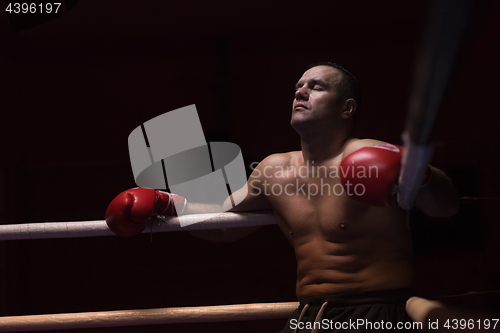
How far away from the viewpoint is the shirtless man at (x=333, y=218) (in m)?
1.04

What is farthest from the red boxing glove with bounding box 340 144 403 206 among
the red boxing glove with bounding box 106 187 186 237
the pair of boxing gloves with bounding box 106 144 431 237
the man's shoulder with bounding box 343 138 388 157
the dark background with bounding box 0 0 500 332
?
the dark background with bounding box 0 0 500 332

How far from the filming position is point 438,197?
0.98 m

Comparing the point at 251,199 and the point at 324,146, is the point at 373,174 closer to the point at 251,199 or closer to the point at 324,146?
the point at 324,146

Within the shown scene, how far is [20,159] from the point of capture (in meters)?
3.38

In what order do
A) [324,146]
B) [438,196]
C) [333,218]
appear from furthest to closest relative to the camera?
[324,146] < [333,218] < [438,196]

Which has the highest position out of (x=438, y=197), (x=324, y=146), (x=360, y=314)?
(x=324, y=146)

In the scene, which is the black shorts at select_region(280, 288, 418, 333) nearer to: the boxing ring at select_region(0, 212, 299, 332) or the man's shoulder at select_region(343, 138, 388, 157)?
the boxing ring at select_region(0, 212, 299, 332)

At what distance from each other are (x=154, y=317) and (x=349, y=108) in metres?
0.97

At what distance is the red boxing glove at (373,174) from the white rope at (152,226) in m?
0.44

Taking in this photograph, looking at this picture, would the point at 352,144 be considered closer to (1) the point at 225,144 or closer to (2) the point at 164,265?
(1) the point at 225,144

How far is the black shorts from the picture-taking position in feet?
3.30

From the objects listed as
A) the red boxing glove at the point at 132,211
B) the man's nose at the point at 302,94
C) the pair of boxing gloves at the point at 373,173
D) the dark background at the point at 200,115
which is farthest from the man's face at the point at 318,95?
the dark background at the point at 200,115

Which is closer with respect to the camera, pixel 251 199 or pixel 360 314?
pixel 360 314

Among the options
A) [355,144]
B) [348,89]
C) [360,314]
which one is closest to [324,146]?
[355,144]
